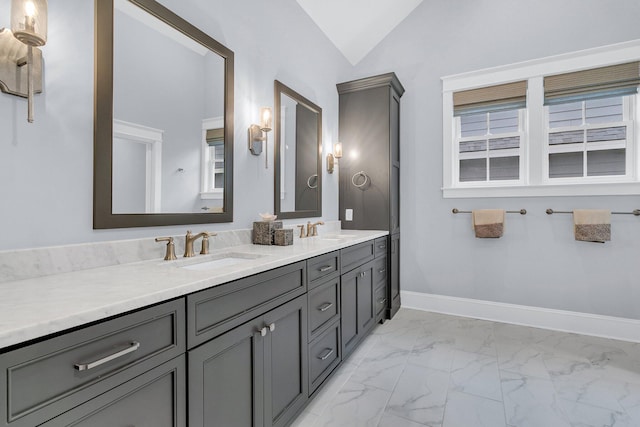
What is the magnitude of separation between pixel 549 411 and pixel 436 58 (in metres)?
3.24

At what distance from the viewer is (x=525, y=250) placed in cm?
306

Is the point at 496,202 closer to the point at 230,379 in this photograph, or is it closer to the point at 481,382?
the point at 481,382

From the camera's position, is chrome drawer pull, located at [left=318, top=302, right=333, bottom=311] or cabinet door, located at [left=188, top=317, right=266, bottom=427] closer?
cabinet door, located at [left=188, top=317, right=266, bottom=427]

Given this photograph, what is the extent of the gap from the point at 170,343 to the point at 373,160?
2.73 m

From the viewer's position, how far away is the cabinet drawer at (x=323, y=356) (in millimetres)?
1775

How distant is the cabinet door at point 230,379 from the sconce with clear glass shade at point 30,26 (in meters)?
1.02

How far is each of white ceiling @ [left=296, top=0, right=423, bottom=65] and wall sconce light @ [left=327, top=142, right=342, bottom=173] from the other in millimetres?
1130

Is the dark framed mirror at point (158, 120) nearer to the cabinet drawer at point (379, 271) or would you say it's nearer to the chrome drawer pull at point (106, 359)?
the chrome drawer pull at point (106, 359)

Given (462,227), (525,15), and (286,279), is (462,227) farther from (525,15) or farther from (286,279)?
(286,279)

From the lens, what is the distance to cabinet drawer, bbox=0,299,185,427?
2.10ft

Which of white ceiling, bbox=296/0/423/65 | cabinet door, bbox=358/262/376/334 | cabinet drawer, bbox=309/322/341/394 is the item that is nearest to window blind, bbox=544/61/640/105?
white ceiling, bbox=296/0/423/65

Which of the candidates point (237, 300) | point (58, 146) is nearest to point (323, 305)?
point (237, 300)

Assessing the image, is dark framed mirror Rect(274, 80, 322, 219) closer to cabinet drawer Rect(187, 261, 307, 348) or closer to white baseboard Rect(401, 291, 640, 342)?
cabinet drawer Rect(187, 261, 307, 348)

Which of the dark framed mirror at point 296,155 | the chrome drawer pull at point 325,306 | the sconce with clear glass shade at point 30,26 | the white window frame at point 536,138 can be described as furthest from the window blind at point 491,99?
the sconce with clear glass shade at point 30,26
